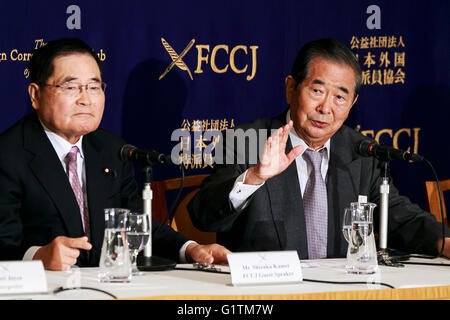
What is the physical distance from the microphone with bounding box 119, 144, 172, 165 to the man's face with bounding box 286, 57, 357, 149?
0.85 meters

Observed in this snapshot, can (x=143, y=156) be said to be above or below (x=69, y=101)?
below

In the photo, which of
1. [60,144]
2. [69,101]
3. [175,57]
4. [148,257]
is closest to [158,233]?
[148,257]

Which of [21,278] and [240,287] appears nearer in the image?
[21,278]

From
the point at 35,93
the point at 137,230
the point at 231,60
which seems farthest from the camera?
the point at 231,60

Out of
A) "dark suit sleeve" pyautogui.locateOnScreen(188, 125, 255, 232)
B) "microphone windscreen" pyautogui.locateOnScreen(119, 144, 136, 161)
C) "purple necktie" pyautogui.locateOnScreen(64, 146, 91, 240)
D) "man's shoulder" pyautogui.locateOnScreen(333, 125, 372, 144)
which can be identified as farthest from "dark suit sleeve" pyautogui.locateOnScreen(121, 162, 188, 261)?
"man's shoulder" pyautogui.locateOnScreen(333, 125, 372, 144)

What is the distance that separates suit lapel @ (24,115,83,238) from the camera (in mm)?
2568

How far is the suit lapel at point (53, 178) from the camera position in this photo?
2.57 metres

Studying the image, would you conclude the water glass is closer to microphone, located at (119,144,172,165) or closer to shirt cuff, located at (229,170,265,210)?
microphone, located at (119,144,172,165)

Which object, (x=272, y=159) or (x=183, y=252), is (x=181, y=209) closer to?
(x=183, y=252)

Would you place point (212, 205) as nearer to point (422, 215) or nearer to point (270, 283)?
point (270, 283)

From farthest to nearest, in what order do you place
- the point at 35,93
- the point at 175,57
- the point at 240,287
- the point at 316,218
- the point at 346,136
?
the point at 175,57
the point at 346,136
the point at 316,218
the point at 35,93
the point at 240,287

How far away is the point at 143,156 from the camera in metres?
2.30

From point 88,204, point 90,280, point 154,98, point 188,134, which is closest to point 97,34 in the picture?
point 154,98

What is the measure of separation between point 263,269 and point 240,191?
→ 58 cm
